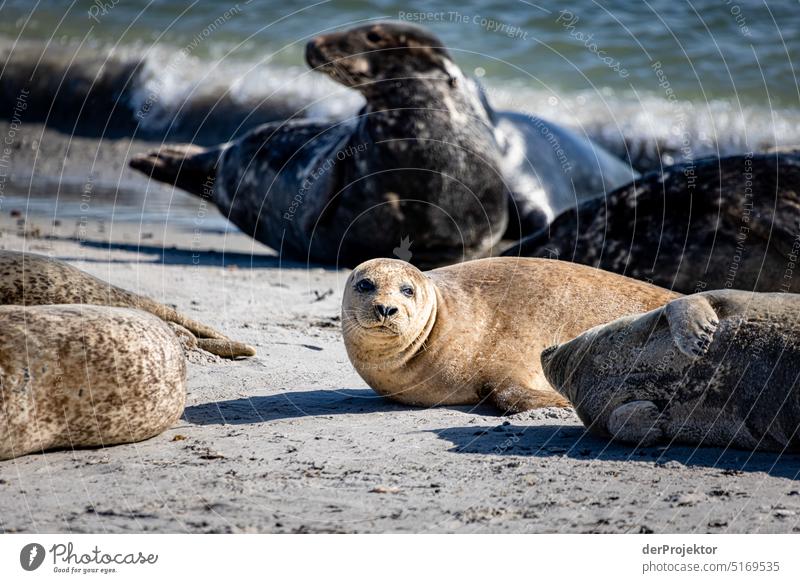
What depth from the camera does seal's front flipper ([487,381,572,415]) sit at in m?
6.01

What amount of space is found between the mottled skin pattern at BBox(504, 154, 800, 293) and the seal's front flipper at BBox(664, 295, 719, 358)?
315cm

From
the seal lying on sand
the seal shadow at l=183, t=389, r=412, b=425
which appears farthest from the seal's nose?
the seal lying on sand

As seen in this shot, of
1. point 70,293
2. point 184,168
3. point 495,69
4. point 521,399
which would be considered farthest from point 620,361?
point 495,69

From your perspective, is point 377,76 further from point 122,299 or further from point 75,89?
point 75,89

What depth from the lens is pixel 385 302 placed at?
20.0 feet

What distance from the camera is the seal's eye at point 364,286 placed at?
6.20 metres

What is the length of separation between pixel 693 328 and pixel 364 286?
5.78ft

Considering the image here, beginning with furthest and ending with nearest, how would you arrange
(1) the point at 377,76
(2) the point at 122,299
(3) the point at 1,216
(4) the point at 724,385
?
(3) the point at 1,216 → (1) the point at 377,76 → (2) the point at 122,299 → (4) the point at 724,385

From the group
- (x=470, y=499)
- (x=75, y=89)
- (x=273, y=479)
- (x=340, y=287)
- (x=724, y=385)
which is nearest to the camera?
(x=470, y=499)

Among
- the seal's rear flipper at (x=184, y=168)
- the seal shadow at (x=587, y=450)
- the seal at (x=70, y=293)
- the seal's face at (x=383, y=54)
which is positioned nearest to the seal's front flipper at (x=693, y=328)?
the seal shadow at (x=587, y=450)

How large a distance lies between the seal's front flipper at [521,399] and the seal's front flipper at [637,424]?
2.60 feet

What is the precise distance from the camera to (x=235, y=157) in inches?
504
